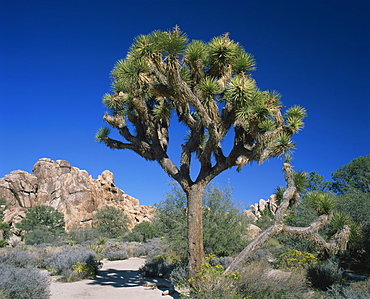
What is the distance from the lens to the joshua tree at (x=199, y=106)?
24.2 feet

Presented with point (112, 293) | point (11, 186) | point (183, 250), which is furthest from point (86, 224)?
point (112, 293)

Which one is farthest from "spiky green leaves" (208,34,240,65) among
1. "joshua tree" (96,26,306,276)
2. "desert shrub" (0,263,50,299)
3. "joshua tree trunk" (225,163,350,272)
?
"desert shrub" (0,263,50,299)

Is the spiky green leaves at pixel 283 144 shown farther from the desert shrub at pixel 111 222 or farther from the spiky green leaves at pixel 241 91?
the desert shrub at pixel 111 222

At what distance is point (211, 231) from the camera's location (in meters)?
13.1

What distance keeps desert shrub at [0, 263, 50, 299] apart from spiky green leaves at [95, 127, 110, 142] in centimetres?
442

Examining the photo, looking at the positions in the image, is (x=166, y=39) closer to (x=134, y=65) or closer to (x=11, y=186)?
(x=134, y=65)

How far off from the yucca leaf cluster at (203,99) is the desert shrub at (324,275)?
12.8ft

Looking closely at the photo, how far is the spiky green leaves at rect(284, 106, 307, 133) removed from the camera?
7.92 meters

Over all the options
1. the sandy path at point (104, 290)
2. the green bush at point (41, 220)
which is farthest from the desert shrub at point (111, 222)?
the sandy path at point (104, 290)

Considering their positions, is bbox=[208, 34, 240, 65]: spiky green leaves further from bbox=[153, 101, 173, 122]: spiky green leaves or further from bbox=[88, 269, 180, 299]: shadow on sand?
bbox=[88, 269, 180, 299]: shadow on sand

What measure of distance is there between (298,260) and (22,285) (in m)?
8.81

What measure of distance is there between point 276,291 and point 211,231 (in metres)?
7.04

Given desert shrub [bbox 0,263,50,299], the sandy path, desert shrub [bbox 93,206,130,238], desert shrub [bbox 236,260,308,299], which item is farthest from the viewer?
desert shrub [bbox 93,206,130,238]

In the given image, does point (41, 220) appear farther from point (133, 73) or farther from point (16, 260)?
point (133, 73)
